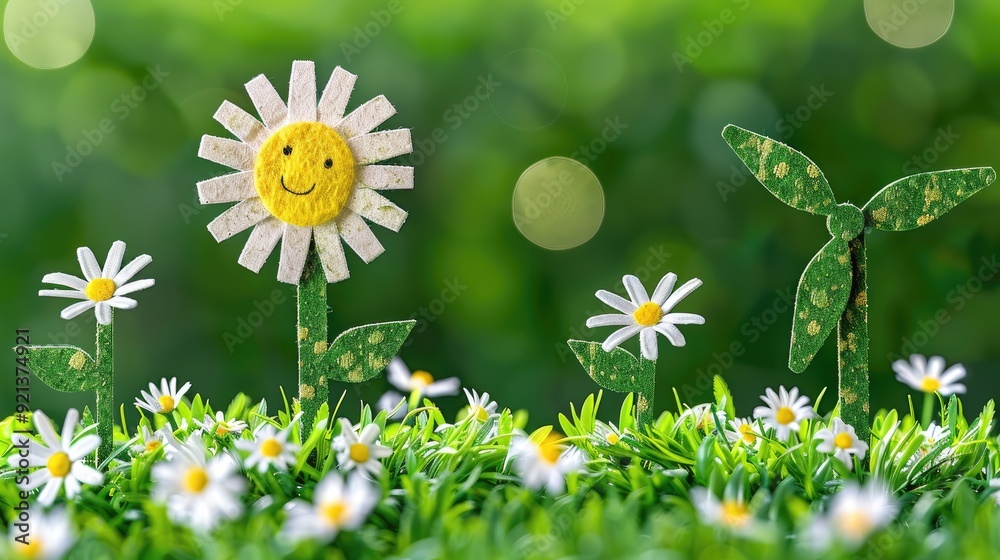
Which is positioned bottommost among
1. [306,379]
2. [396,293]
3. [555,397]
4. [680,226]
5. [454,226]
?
[306,379]

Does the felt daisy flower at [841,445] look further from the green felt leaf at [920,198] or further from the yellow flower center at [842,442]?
the green felt leaf at [920,198]

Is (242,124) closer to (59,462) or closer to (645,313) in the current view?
(59,462)

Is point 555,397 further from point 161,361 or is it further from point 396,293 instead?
point 161,361

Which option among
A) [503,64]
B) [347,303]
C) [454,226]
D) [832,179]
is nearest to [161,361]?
[347,303]

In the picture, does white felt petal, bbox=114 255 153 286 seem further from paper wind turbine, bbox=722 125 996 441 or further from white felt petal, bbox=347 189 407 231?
paper wind turbine, bbox=722 125 996 441

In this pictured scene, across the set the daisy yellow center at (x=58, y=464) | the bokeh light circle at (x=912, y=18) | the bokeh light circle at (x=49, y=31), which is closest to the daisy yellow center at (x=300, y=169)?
the daisy yellow center at (x=58, y=464)

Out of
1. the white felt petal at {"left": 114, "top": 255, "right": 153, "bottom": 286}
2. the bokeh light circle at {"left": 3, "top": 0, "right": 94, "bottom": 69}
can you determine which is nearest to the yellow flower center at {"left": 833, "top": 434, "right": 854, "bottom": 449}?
the white felt petal at {"left": 114, "top": 255, "right": 153, "bottom": 286}
